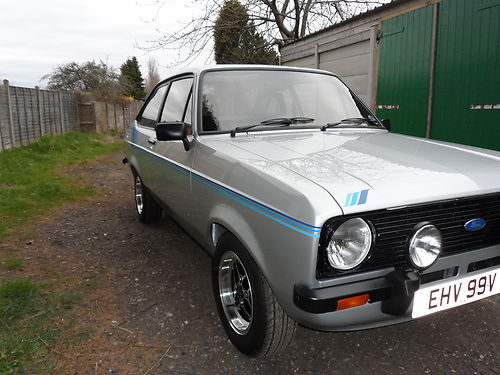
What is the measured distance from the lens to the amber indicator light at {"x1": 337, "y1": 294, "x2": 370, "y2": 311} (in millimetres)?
1629

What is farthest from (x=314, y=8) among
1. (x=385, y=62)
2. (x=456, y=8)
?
(x=456, y=8)

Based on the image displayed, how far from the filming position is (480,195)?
1.86 metres

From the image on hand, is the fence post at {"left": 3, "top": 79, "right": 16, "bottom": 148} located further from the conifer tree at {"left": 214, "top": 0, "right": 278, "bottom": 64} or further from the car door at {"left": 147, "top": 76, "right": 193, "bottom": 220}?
the car door at {"left": 147, "top": 76, "right": 193, "bottom": 220}

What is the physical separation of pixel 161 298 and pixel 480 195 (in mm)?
2181

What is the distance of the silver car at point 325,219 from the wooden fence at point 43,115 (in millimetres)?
8850

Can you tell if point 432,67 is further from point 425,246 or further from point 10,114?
point 10,114

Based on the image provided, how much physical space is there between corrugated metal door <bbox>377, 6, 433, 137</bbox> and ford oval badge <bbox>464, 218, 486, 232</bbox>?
13.0ft

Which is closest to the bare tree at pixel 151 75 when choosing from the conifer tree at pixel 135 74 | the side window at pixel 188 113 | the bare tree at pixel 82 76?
the conifer tree at pixel 135 74

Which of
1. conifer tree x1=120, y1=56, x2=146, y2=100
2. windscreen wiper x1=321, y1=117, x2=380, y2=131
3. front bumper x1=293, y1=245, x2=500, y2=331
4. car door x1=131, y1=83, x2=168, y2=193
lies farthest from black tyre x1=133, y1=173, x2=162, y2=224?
conifer tree x1=120, y1=56, x2=146, y2=100

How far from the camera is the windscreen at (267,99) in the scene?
278cm

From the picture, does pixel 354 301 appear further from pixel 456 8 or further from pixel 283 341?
pixel 456 8

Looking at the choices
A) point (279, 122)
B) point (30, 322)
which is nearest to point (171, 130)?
point (279, 122)

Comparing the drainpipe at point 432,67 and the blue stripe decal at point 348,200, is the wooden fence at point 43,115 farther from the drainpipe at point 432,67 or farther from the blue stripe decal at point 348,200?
the blue stripe decal at point 348,200

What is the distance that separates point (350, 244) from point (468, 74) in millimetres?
4176
